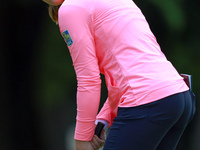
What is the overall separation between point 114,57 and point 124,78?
0.33 ft

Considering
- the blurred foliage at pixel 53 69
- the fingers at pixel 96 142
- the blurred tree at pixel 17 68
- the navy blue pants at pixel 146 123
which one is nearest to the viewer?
the navy blue pants at pixel 146 123

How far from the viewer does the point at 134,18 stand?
4.61 feet

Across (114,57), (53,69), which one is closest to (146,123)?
(114,57)

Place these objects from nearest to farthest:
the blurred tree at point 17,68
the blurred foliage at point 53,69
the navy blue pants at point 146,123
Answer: the navy blue pants at point 146,123 < the blurred tree at point 17,68 < the blurred foliage at point 53,69

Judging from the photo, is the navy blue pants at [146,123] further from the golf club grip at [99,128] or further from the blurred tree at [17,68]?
the blurred tree at [17,68]

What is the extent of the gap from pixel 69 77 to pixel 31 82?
1.25 ft

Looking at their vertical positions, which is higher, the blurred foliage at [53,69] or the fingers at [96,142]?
the fingers at [96,142]

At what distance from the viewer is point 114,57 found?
1.36m

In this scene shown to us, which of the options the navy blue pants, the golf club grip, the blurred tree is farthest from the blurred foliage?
the navy blue pants

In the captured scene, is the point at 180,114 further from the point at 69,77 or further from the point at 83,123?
the point at 69,77

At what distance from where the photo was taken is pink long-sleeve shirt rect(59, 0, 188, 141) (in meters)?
1.30

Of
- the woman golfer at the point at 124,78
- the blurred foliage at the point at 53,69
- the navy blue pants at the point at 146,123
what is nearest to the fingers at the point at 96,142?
the woman golfer at the point at 124,78

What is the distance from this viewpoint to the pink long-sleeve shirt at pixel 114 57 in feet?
4.26

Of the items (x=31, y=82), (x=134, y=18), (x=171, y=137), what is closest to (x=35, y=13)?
(x=31, y=82)
